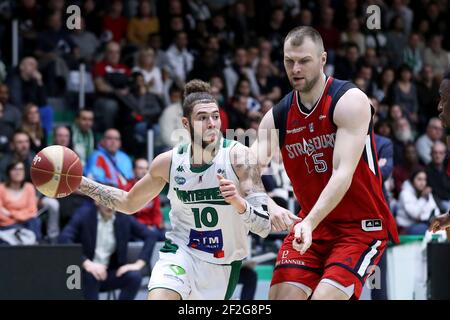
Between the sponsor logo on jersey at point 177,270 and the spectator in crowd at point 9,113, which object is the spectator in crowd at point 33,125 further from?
the sponsor logo on jersey at point 177,270

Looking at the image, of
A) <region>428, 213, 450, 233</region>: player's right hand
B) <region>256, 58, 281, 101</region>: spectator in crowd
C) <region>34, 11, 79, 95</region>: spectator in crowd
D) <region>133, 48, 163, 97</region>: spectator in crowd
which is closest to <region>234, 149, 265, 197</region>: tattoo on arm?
<region>428, 213, 450, 233</region>: player's right hand

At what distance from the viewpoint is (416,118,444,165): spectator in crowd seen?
1467 centimetres

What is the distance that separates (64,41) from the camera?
14117mm

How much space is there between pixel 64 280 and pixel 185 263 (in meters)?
3.33

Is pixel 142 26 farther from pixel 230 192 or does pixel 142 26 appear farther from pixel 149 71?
pixel 230 192

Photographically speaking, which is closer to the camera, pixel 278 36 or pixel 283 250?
pixel 283 250

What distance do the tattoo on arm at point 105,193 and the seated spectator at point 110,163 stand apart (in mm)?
4743

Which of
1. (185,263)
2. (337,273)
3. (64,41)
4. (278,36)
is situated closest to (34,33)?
(64,41)

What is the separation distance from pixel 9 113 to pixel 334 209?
739 centimetres

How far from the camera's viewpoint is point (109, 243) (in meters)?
10.4

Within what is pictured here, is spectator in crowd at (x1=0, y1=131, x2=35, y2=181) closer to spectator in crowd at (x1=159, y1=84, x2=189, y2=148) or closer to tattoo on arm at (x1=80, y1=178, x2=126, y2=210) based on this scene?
spectator in crowd at (x1=159, y1=84, x2=189, y2=148)

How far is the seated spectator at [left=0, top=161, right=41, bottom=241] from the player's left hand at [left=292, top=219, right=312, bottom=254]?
5926 mm

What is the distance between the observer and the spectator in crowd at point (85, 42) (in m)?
14.3
